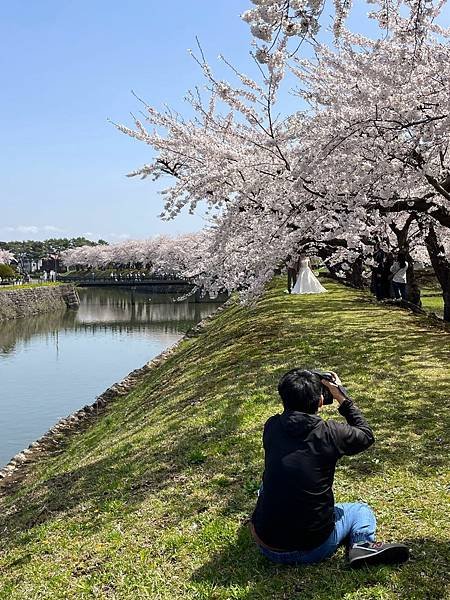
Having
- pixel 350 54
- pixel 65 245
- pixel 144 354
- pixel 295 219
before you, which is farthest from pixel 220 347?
pixel 65 245

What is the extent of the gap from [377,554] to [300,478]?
Answer: 0.66 metres

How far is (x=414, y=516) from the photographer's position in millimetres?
4164

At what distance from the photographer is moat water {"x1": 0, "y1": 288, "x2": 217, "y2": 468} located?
16.5 m

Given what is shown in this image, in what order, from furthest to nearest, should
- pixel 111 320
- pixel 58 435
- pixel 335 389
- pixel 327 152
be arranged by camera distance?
1. pixel 111 320
2. pixel 58 435
3. pixel 327 152
4. pixel 335 389

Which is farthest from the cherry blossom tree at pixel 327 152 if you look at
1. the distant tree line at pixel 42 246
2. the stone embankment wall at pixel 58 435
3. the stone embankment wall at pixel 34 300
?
the distant tree line at pixel 42 246

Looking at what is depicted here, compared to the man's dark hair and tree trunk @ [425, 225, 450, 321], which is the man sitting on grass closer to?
the man's dark hair

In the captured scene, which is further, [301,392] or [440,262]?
[440,262]

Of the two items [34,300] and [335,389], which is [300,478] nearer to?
[335,389]

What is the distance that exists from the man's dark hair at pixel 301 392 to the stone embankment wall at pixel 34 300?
144 ft

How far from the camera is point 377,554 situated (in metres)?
3.49

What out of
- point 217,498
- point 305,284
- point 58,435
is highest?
point 305,284

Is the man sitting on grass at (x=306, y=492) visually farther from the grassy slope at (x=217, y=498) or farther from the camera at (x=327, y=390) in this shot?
the camera at (x=327, y=390)

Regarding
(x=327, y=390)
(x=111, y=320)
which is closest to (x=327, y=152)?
(x=327, y=390)

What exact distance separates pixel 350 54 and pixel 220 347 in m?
7.52
